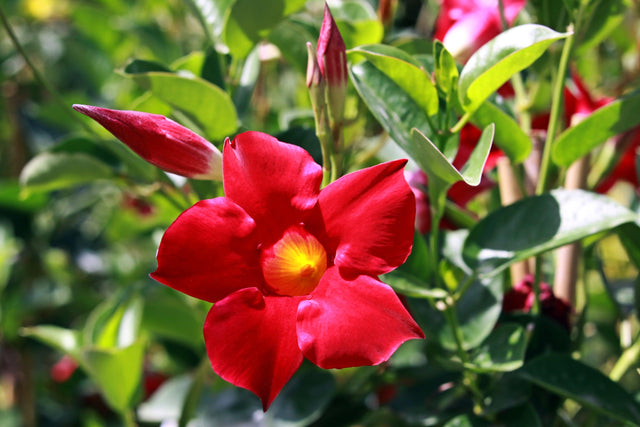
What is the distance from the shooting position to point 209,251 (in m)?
0.41

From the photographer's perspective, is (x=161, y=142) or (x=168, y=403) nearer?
(x=161, y=142)

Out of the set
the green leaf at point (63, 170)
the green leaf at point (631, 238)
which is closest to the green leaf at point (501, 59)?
the green leaf at point (631, 238)

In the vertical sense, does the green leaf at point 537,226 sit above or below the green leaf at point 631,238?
above

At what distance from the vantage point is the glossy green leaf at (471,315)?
57 cm

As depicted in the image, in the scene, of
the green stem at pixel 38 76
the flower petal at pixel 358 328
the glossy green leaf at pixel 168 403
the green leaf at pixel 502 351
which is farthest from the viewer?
the glossy green leaf at pixel 168 403

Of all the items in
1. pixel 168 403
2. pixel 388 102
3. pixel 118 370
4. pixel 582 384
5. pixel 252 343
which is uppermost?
→ pixel 388 102

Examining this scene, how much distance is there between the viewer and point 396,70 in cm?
49

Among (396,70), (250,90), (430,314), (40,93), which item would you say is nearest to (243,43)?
(250,90)

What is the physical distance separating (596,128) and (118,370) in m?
0.59

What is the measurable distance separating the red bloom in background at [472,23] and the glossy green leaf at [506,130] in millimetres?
129

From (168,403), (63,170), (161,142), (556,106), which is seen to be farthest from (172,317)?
(556,106)

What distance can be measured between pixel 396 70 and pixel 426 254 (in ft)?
0.53

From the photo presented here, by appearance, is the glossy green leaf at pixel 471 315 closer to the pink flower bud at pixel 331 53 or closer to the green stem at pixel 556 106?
the green stem at pixel 556 106

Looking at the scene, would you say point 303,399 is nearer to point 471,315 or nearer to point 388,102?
point 471,315
